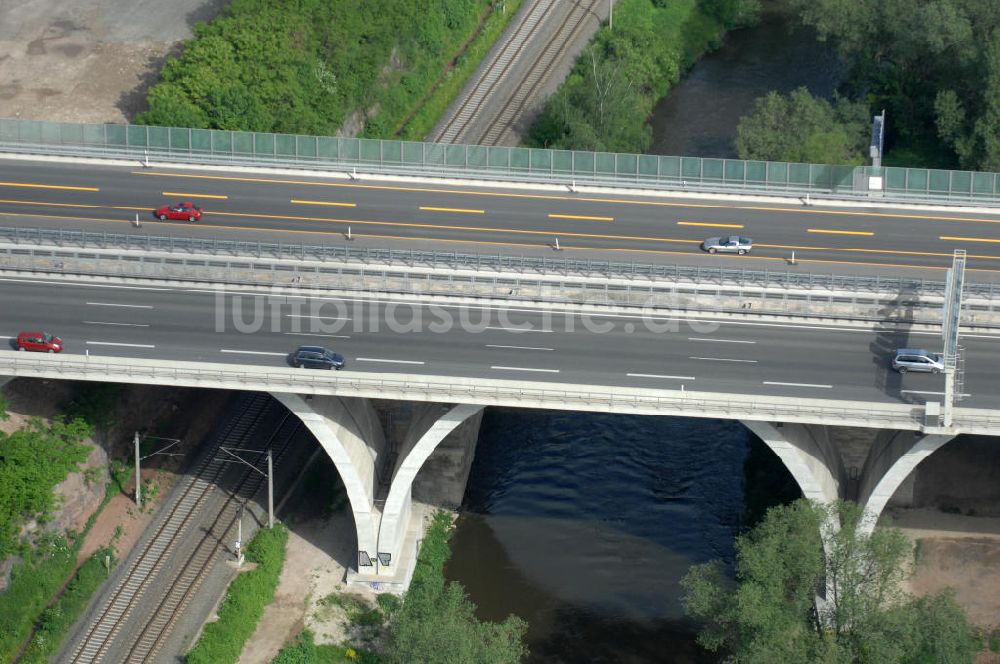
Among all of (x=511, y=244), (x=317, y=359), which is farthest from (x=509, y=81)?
(x=317, y=359)

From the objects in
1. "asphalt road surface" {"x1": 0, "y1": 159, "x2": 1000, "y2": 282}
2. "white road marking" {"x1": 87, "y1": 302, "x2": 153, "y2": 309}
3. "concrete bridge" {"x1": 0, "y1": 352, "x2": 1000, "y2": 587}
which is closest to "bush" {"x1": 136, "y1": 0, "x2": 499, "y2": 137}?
"asphalt road surface" {"x1": 0, "y1": 159, "x2": 1000, "y2": 282}

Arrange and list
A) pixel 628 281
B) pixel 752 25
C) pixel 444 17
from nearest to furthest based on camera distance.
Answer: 1. pixel 628 281
2. pixel 444 17
3. pixel 752 25

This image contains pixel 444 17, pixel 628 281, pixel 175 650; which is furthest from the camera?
pixel 444 17

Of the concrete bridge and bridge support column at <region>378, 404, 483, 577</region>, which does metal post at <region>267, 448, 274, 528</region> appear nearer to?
the concrete bridge

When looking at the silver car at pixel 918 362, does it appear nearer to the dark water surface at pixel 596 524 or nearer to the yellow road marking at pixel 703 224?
the dark water surface at pixel 596 524

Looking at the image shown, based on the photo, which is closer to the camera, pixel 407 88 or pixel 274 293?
pixel 274 293

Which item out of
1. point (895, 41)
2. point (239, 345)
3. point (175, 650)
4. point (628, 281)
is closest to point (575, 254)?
point (628, 281)

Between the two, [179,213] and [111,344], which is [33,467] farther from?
[179,213]

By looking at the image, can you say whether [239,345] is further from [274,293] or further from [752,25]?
[752,25]
